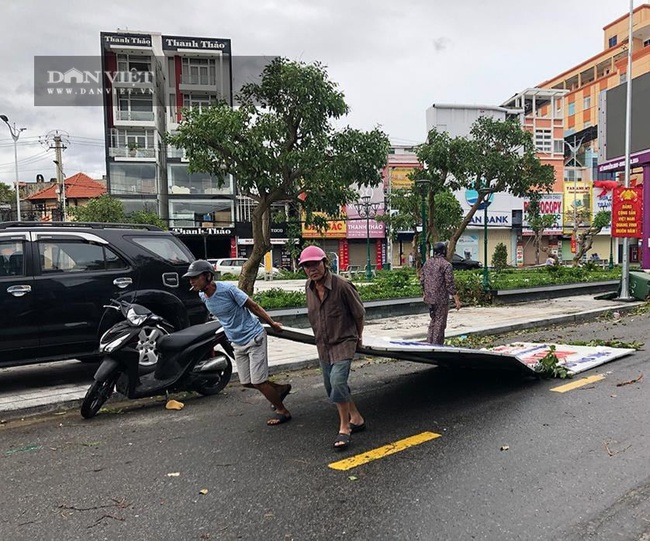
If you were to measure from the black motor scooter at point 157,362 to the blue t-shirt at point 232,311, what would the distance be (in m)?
1.02

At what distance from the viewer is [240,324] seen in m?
5.10

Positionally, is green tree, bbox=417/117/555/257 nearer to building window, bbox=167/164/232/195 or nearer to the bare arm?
the bare arm

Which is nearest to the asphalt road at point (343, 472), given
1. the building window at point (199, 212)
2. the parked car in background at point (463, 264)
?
the parked car in background at point (463, 264)

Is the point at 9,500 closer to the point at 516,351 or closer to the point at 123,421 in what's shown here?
the point at 123,421

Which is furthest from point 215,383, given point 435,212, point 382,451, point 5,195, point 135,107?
point 5,195

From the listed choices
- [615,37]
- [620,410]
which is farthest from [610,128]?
[615,37]

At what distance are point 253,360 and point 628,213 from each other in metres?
15.2

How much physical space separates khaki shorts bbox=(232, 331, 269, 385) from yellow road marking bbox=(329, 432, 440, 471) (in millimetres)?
1181

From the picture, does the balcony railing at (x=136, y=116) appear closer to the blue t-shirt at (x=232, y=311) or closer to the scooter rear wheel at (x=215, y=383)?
the scooter rear wheel at (x=215, y=383)

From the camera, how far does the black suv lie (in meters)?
6.21

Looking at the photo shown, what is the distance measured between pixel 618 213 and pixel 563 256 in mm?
36806

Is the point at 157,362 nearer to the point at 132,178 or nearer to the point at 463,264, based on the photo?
the point at 463,264

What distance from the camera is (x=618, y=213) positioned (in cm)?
1664

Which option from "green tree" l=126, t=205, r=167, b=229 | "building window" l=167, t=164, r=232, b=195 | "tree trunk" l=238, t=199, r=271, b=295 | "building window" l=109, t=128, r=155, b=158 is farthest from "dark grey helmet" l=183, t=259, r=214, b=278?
"building window" l=109, t=128, r=155, b=158
